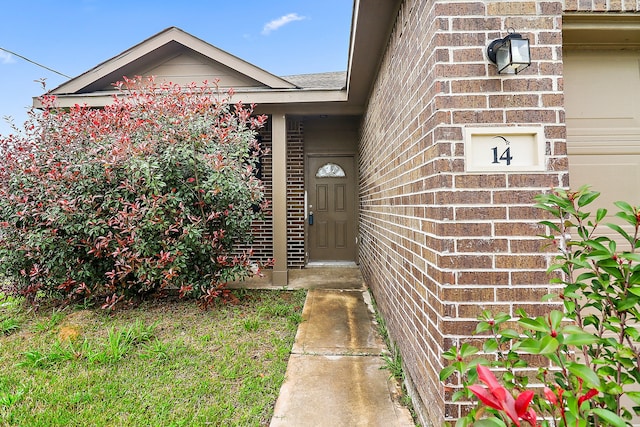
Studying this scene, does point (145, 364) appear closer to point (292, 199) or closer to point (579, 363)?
point (579, 363)

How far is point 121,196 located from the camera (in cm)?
356

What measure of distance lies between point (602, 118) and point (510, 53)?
3.12ft

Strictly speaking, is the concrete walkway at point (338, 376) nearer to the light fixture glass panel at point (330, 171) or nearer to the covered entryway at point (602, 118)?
the covered entryway at point (602, 118)

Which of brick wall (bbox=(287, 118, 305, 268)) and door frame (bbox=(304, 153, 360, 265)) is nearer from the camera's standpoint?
brick wall (bbox=(287, 118, 305, 268))

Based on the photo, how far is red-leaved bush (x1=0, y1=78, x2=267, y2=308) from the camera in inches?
135

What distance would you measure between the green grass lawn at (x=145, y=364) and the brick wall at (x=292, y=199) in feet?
6.72

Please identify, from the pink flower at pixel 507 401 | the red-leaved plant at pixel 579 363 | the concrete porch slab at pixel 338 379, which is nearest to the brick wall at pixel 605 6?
the red-leaved plant at pixel 579 363

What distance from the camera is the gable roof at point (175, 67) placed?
495cm

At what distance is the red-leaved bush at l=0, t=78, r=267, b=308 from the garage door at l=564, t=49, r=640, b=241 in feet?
9.82

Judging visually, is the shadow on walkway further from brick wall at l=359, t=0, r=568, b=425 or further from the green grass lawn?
brick wall at l=359, t=0, r=568, b=425

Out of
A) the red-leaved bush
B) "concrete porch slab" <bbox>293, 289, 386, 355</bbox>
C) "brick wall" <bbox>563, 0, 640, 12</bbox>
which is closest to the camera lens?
"brick wall" <bbox>563, 0, 640, 12</bbox>

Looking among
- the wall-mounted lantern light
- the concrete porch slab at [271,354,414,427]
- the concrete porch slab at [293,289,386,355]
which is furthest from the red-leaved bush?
the wall-mounted lantern light

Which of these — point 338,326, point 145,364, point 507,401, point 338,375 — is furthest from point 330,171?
point 507,401

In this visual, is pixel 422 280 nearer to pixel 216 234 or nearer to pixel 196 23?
pixel 216 234
